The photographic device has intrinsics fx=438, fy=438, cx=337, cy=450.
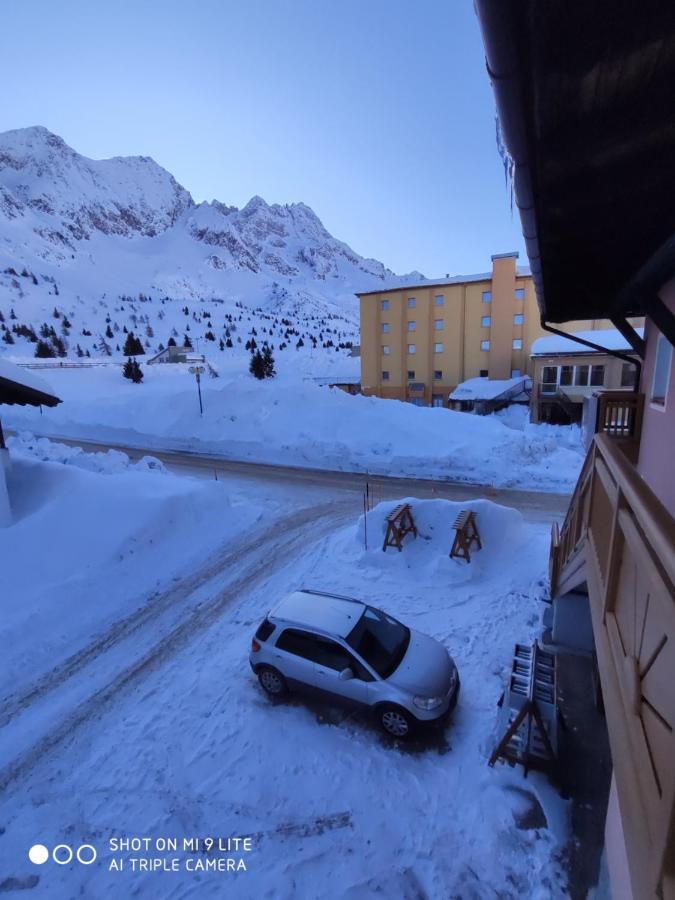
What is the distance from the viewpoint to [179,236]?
359 ft

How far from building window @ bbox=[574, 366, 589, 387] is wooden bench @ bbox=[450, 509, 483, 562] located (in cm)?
2182

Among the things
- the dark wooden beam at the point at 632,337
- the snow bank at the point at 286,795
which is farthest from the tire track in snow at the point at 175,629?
the dark wooden beam at the point at 632,337

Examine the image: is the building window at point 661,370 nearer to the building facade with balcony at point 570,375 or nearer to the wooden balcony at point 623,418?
the wooden balcony at point 623,418

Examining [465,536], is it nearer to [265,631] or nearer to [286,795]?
[265,631]

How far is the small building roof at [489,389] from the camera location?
34.5 meters

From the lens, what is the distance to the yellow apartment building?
37.0 meters

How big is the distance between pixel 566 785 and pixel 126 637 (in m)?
7.42

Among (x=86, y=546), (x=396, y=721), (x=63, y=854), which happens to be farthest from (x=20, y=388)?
(x=396, y=721)

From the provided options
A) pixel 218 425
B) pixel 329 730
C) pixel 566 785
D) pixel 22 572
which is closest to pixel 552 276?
pixel 566 785

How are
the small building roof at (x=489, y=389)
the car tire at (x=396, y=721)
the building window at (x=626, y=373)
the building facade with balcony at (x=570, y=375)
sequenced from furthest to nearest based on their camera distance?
the small building roof at (x=489, y=389), the building facade with balcony at (x=570, y=375), the building window at (x=626, y=373), the car tire at (x=396, y=721)

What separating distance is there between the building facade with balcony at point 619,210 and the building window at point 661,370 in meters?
1.35

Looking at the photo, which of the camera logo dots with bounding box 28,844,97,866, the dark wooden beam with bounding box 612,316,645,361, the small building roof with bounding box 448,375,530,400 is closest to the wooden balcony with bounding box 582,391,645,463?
the dark wooden beam with bounding box 612,316,645,361

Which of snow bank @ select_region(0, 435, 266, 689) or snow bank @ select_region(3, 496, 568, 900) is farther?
snow bank @ select_region(0, 435, 266, 689)

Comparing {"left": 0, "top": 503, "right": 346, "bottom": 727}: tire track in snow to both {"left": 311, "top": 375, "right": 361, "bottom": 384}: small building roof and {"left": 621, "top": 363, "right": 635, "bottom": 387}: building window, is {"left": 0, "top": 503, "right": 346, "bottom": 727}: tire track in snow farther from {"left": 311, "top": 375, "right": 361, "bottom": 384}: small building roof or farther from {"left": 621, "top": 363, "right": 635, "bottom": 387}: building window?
{"left": 311, "top": 375, "right": 361, "bottom": 384}: small building roof
